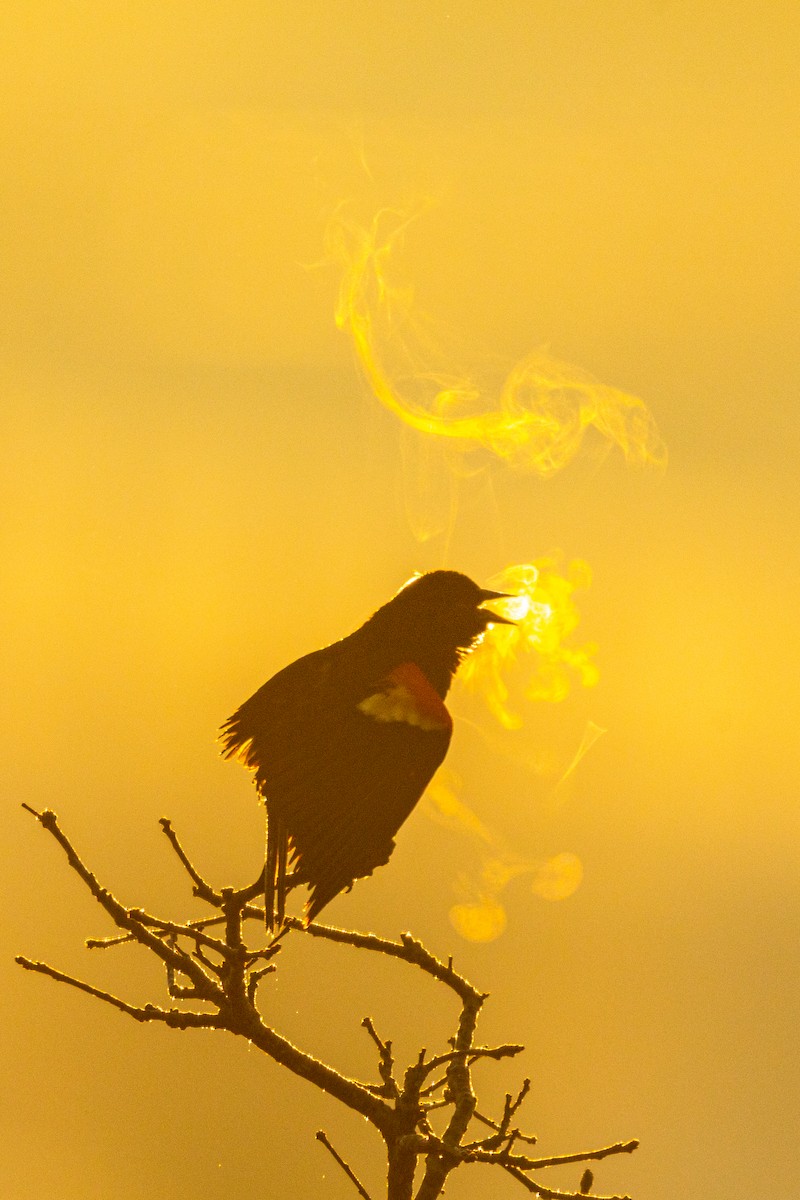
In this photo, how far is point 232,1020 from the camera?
15.9 ft

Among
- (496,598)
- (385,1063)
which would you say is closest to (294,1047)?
(385,1063)

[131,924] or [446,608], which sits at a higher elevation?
[446,608]

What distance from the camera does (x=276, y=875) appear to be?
206 inches

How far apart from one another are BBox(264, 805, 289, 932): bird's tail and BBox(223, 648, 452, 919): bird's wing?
0.15ft

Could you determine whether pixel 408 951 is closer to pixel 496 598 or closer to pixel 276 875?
pixel 276 875

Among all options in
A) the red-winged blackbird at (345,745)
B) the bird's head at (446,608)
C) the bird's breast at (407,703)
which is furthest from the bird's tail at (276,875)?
the bird's head at (446,608)

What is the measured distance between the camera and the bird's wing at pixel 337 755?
17.1 ft

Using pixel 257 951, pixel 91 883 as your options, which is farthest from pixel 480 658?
pixel 91 883

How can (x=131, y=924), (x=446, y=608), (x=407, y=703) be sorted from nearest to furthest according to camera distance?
1. (x=131, y=924)
2. (x=407, y=703)
3. (x=446, y=608)

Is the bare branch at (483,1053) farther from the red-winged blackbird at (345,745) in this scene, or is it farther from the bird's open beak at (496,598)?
the bird's open beak at (496,598)

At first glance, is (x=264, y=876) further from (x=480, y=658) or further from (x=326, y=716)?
(x=480, y=658)

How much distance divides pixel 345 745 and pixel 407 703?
14.3 inches

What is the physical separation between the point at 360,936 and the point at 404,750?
831 mm

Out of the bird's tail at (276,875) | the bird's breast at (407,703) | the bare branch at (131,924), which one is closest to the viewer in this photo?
the bare branch at (131,924)
